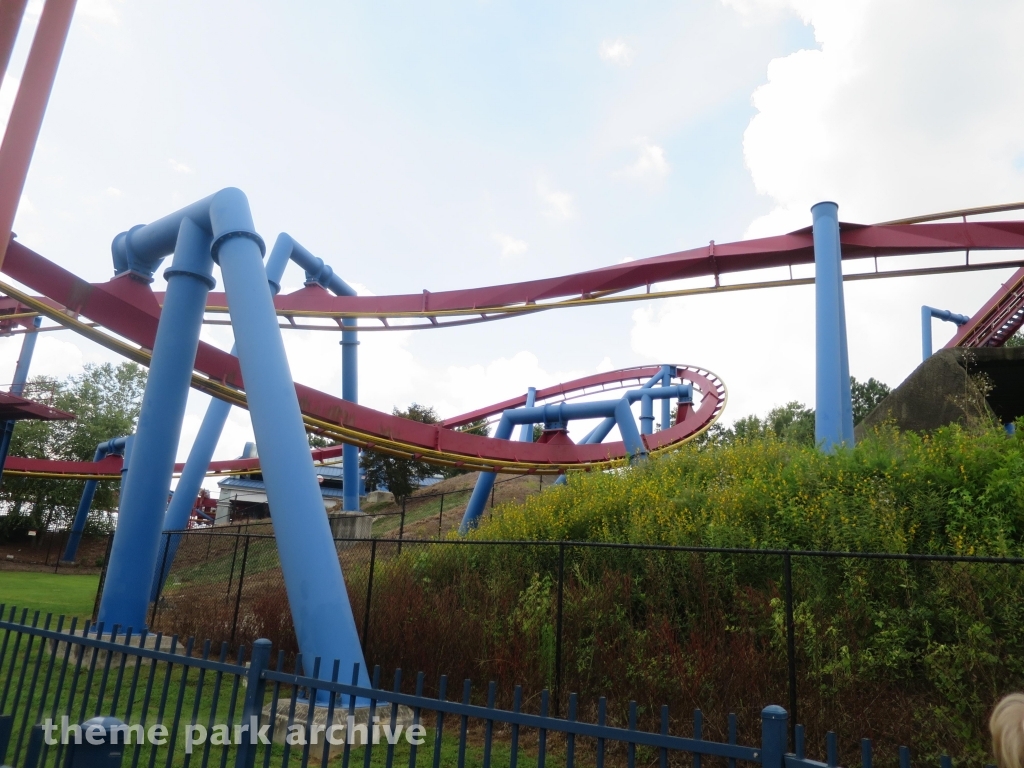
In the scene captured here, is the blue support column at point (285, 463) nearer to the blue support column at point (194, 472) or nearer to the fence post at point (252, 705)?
the fence post at point (252, 705)

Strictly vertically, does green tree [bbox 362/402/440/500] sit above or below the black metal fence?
above

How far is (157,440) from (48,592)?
11137mm

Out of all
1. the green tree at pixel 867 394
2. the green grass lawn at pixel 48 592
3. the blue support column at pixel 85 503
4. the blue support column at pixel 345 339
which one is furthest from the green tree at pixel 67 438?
the green tree at pixel 867 394

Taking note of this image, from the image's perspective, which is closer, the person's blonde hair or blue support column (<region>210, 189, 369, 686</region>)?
the person's blonde hair

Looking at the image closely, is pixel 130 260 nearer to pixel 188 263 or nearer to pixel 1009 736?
pixel 188 263

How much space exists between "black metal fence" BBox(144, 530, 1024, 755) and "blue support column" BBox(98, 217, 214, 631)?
1.38 m

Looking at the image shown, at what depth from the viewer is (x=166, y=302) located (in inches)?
356

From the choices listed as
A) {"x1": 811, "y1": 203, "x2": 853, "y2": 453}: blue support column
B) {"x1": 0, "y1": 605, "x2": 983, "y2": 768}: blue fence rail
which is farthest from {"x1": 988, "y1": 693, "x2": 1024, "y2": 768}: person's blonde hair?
{"x1": 811, "y1": 203, "x2": 853, "y2": 453}: blue support column

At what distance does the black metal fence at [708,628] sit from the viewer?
533 centimetres

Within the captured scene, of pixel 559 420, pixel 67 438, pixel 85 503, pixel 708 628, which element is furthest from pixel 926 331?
pixel 67 438

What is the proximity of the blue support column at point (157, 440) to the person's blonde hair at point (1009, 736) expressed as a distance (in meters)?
8.70

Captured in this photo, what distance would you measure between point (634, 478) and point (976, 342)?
11.9 metres

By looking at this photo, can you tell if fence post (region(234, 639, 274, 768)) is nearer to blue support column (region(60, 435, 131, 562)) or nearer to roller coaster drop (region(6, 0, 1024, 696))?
roller coaster drop (region(6, 0, 1024, 696))

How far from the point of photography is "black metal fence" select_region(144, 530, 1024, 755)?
17.5 feet
